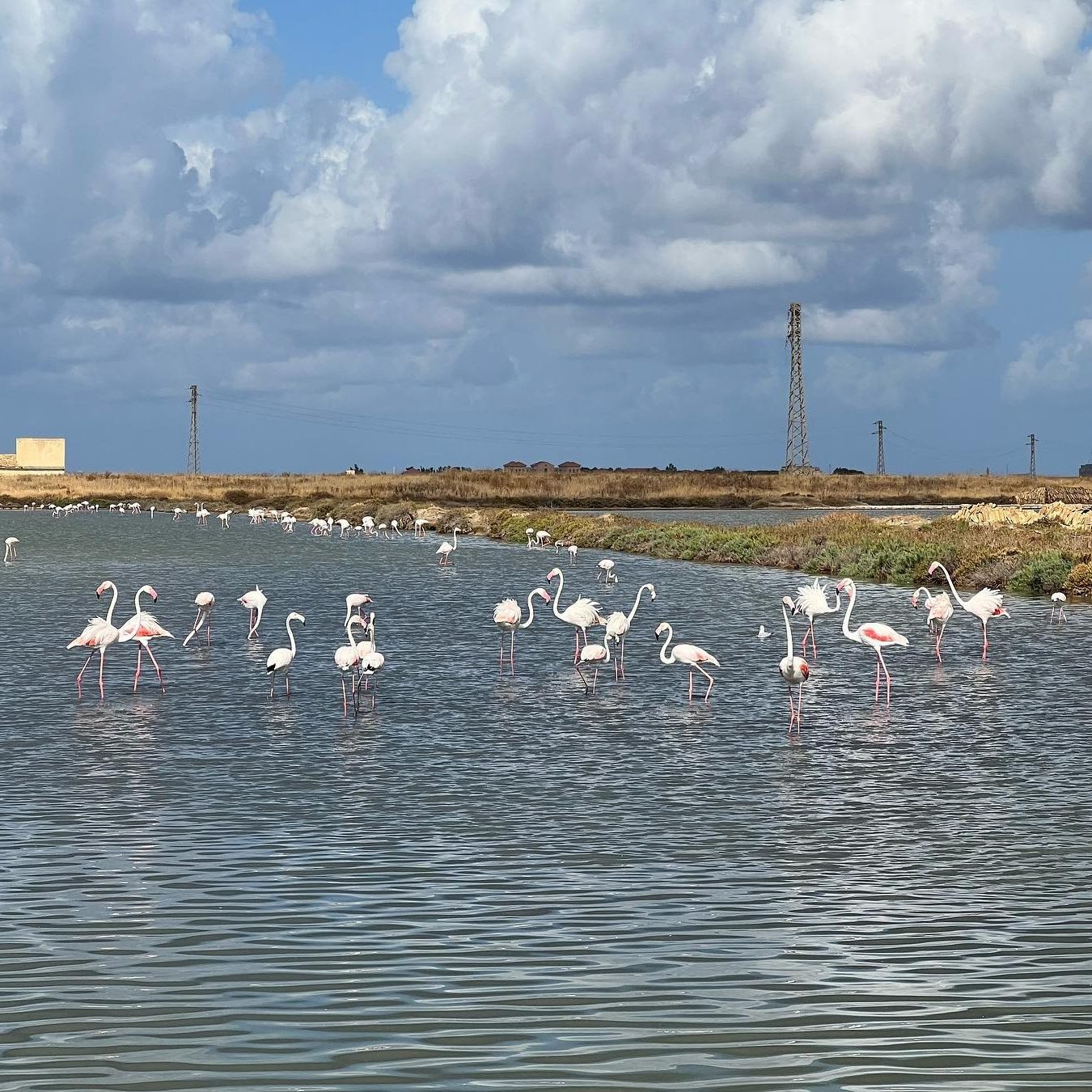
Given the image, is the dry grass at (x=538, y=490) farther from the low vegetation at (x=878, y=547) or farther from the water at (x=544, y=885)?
the water at (x=544, y=885)

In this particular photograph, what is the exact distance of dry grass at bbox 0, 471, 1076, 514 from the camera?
118 meters

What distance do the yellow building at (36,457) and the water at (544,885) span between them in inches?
6307

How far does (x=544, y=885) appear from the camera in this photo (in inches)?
417

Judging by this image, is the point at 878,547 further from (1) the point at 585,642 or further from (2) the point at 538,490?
(2) the point at 538,490

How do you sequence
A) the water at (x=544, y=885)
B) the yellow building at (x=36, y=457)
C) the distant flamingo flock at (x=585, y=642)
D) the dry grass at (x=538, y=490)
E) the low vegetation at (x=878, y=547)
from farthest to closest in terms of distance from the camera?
1. the yellow building at (x=36, y=457)
2. the dry grass at (x=538, y=490)
3. the low vegetation at (x=878, y=547)
4. the distant flamingo flock at (x=585, y=642)
5. the water at (x=544, y=885)

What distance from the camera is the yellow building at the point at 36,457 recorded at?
174750mm

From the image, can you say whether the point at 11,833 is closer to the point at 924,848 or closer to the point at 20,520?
the point at 924,848

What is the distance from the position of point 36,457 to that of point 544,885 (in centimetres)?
17548

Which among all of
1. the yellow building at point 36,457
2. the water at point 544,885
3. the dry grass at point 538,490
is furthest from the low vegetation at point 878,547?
the yellow building at point 36,457

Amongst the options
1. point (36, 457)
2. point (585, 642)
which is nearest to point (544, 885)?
point (585, 642)

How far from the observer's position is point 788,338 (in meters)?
113

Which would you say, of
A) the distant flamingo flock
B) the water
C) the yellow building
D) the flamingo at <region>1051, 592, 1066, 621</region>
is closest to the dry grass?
the yellow building

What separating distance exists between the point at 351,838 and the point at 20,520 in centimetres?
9246

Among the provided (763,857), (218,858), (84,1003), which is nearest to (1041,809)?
(763,857)
